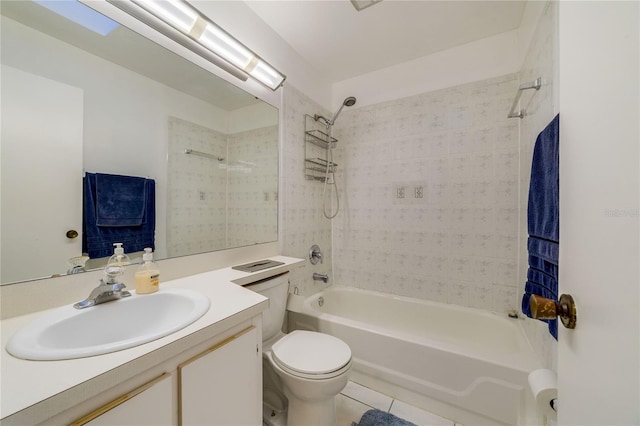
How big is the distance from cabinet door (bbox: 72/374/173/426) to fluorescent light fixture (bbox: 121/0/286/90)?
137 cm

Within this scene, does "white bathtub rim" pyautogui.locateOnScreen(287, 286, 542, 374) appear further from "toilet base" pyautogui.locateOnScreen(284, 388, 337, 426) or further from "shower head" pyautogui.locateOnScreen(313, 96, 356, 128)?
"shower head" pyautogui.locateOnScreen(313, 96, 356, 128)

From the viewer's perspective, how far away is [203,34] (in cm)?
123

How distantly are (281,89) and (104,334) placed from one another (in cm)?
175

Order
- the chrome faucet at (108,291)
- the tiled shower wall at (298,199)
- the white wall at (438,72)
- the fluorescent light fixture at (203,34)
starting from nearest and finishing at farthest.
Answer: the chrome faucet at (108,291), the fluorescent light fixture at (203,34), the white wall at (438,72), the tiled shower wall at (298,199)

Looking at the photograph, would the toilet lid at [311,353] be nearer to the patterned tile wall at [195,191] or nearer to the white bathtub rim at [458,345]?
the white bathtub rim at [458,345]

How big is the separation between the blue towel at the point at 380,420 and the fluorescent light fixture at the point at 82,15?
2208mm

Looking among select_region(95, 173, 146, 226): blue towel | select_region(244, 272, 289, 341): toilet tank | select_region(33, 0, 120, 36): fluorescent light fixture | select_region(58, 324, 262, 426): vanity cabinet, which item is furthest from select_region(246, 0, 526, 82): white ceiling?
select_region(58, 324, 262, 426): vanity cabinet

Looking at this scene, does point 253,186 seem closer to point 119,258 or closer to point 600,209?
point 119,258

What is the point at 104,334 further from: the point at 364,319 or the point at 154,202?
the point at 364,319

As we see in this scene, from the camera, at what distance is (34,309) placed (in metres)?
0.78

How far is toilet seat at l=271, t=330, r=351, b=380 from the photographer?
1078 millimetres

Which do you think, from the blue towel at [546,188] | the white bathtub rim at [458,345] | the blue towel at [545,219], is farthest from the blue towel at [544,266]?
the white bathtub rim at [458,345]

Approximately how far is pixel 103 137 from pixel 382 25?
181 centimetres

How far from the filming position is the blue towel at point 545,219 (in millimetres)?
894
